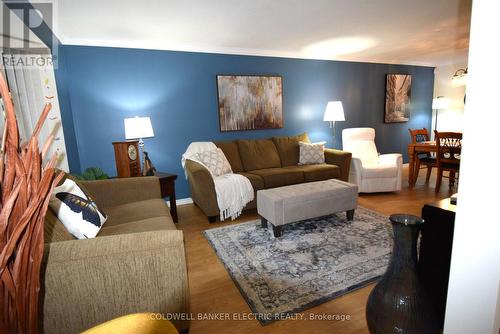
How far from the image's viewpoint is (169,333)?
0.73 metres

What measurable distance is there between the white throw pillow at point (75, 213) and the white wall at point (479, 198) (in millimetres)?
1633

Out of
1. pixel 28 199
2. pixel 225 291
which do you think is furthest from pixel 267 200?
pixel 28 199

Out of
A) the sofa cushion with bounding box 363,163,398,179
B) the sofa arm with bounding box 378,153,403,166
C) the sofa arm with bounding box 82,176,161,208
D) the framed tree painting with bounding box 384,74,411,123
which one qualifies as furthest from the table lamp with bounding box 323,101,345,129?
the sofa arm with bounding box 82,176,161,208

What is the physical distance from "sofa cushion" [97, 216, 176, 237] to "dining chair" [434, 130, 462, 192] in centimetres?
371

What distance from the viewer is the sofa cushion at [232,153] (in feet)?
12.1

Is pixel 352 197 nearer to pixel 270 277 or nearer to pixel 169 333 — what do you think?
pixel 270 277

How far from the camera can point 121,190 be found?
2291 millimetres

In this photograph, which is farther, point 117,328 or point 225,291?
point 225,291

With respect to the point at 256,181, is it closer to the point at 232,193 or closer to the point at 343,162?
the point at 232,193

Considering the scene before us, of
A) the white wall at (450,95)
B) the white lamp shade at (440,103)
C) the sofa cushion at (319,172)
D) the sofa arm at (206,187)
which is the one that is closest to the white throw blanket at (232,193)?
the sofa arm at (206,187)

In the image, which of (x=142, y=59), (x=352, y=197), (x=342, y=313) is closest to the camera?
(x=342, y=313)

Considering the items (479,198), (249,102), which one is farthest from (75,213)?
(249,102)

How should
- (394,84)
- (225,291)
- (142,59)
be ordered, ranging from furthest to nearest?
1. (394,84)
2. (142,59)
3. (225,291)

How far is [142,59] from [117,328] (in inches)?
135
